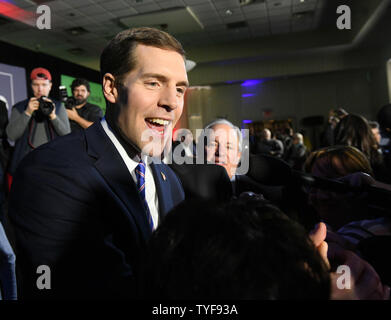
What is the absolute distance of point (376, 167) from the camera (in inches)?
79.9

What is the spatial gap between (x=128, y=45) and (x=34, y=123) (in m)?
1.61

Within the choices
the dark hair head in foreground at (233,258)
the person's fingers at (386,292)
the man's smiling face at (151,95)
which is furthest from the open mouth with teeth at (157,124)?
the person's fingers at (386,292)

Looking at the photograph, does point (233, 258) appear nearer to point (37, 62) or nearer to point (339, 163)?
point (339, 163)

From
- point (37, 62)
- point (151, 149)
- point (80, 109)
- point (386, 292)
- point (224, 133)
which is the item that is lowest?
point (386, 292)

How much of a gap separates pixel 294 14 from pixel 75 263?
7127 mm

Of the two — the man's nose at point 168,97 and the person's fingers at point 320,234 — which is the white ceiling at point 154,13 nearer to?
the man's nose at point 168,97

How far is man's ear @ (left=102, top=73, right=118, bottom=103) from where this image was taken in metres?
0.89

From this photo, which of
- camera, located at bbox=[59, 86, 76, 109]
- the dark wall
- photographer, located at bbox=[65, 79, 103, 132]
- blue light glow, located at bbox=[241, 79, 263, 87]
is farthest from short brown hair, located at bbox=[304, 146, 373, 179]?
blue light glow, located at bbox=[241, 79, 263, 87]

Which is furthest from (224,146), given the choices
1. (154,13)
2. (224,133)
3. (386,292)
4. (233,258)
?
(154,13)

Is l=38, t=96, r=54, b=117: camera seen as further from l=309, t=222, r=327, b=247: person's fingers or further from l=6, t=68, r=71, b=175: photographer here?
l=309, t=222, r=327, b=247: person's fingers

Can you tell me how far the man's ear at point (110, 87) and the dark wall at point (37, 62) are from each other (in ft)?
18.0

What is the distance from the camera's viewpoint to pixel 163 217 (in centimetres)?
45

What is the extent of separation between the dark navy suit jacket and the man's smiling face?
0.35ft

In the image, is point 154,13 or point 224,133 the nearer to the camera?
point 224,133
